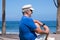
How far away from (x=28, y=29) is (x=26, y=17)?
228mm

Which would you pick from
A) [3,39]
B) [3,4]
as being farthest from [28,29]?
[3,4]

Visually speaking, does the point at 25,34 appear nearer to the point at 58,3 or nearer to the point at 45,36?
the point at 45,36

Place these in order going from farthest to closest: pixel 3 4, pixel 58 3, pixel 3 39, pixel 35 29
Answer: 1. pixel 58 3
2. pixel 3 4
3. pixel 3 39
4. pixel 35 29

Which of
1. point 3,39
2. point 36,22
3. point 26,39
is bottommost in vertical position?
point 3,39

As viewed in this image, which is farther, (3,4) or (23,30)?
(3,4)

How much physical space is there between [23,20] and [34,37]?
38 cm

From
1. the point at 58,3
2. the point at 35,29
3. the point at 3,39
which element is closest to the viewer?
the point at 35,29

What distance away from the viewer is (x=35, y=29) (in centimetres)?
468

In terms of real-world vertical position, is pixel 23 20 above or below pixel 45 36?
above

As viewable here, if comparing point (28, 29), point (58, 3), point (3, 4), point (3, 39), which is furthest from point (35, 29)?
point (58, 3)

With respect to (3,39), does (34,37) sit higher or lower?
higher

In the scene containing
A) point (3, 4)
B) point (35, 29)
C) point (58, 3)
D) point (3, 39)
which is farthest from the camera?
point (58, 3)

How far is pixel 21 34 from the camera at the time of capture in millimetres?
4828

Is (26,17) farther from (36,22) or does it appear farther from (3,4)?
(3,4)
